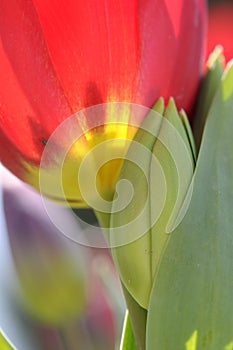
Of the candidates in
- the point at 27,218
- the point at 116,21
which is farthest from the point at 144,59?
the point at 27,218

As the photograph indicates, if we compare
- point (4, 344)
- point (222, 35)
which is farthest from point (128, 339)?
point (222, 35)

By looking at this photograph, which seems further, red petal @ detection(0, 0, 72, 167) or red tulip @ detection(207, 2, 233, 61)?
red tulip @ detection(207, 2, 233, 61)

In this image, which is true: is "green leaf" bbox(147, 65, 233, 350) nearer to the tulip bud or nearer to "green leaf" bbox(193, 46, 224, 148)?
"green leaf" bbox(193, 46, 224, 148)

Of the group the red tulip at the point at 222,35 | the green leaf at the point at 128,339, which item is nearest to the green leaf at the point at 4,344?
the green leaf at the point at 128,339

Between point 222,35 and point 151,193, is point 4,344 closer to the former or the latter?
point 151,193

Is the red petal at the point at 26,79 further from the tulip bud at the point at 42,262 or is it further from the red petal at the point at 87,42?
the tulip bud at the point at 42,262

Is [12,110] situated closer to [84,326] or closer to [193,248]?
[193,248]

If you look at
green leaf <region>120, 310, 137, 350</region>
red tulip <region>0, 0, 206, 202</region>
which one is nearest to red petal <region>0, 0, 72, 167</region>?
red tulip <region>0, 0, 206, 202</region>
